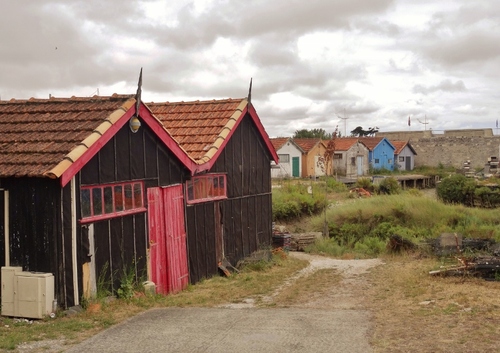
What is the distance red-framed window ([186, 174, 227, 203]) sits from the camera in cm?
1339

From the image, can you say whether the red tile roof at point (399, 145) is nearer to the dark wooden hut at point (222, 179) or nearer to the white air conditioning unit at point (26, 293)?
the dark wooden hut at point (222, 179)

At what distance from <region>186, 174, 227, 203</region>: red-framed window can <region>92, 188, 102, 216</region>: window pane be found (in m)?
3.54

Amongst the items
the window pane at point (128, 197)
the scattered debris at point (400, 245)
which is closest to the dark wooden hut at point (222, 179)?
the window pane at point (128, 197)

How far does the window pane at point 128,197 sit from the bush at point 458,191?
23904 millimetres

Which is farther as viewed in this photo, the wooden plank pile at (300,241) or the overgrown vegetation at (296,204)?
the overgrown vegetation at (296,204)

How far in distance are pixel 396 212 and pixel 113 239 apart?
15149mm

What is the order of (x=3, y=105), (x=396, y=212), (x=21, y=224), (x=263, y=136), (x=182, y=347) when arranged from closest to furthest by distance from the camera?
(x=182, y=347), (x=21, y=224), (x=3, y=105), (x=263, y=136), (x=396, y=212)

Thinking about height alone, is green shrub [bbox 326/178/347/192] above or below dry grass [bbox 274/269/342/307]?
above

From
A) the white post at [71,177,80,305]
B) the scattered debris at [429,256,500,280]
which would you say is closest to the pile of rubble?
the scattered debris at [429,256,500,280]

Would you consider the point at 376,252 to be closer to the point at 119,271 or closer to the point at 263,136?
the point at 263,136

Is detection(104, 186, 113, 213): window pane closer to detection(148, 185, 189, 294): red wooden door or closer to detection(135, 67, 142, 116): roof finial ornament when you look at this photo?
detection(148, 185, 189, 294): red wooden door

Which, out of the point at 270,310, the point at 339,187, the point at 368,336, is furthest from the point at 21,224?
the point at 339,187

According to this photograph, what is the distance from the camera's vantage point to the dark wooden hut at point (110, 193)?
349 inches

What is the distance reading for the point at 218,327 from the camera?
8.27 meters
